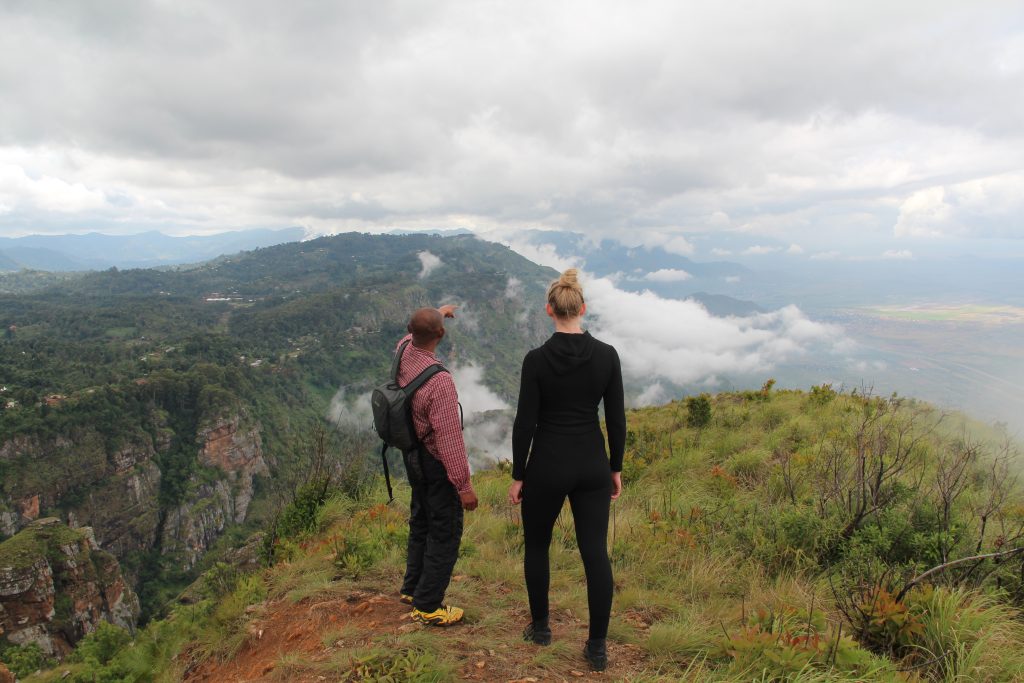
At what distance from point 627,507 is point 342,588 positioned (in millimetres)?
3383

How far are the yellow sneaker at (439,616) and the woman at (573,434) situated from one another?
1.03 m

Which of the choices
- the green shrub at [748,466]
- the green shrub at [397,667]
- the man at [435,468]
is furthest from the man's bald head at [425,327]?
the green shrub at [748,466]

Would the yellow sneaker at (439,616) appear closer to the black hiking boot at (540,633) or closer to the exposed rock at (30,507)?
the black hiking boot at (540,633)

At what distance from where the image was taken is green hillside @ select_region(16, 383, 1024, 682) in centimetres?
265

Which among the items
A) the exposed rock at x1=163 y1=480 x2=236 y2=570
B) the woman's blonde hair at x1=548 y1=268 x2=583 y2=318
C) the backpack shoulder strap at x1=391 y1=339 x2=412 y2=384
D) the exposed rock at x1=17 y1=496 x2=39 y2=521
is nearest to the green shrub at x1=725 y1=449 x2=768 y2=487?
the woman's blonde hair at x1=548 y1=268 x2=583 y2=318

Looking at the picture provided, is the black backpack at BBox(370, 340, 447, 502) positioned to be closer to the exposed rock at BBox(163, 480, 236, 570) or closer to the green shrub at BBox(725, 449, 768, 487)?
the green shrub at BBox(725, 449, 768, 487)

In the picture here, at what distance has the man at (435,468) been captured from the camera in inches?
128

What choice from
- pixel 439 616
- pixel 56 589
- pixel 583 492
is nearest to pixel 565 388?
pixel 583 492

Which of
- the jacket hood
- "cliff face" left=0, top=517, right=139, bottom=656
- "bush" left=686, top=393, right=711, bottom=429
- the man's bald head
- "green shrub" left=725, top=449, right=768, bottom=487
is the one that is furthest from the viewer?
"cliff face" left=0, top=517, right=139, bottom=656

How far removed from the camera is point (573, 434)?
9.20ft

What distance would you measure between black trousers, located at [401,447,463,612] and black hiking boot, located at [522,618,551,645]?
0.70 m

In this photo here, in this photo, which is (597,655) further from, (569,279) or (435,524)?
(569,279)

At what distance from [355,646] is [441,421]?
1.54m

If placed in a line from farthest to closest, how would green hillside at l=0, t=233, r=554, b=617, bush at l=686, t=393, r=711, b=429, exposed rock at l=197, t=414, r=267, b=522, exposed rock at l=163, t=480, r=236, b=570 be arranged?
exposed rock at l=197, t=414, r=267, b=522, exposed rock at l=163, t=480, r=236, b=570, green hillside at l=0, t=233, r=554, b=617, bush at l=686, t=393, r=711, b=429
